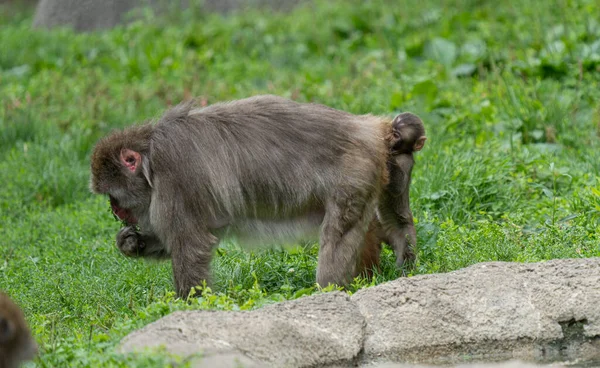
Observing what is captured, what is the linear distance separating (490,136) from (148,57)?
6.23 m

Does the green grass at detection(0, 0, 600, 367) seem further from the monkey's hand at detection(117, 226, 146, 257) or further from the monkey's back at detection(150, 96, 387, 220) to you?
the monkey's back at detection(150, 96, 387, 220)

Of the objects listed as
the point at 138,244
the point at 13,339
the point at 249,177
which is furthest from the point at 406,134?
the point at 13,339

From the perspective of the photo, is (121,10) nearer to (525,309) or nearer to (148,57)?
(148,57)

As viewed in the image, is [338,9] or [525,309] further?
[338,9]

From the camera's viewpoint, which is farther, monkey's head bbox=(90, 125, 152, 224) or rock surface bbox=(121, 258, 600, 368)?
monkey's head bbox=(90, 125, 152, 224)

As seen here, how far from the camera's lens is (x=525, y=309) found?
5.51 m

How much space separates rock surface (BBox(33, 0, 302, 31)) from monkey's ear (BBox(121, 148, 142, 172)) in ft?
31.8

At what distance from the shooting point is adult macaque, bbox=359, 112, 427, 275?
6859 millimetres

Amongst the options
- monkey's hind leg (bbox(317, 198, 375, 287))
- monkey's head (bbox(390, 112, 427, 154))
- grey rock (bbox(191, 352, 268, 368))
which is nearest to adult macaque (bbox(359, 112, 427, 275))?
monkey's head (bbox(390, 112, 427, 154))

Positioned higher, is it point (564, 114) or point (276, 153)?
point (276, 153)

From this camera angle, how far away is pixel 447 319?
546 cm

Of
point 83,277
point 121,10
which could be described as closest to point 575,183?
point 83,277

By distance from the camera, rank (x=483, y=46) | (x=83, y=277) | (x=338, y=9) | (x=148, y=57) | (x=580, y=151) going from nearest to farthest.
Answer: (x=83, y=277) → (x=580, y=151) → (x=483, y=46) → (x=148, y=57) → (x=338, y=9)

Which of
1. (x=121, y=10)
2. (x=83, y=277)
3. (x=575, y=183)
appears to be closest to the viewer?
(x=83, y=277)
